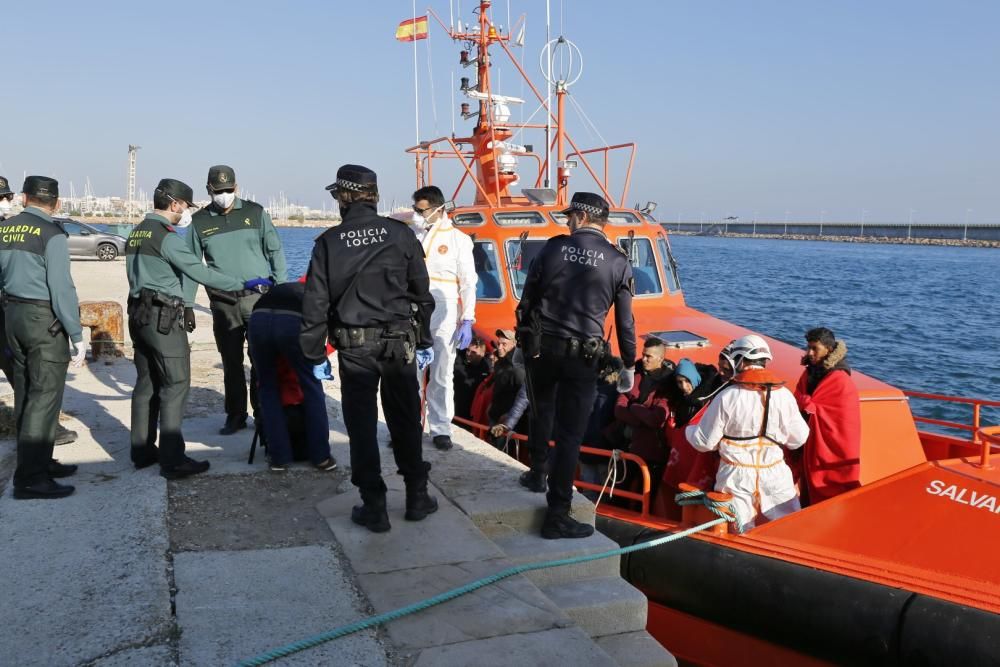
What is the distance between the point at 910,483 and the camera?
13.7 ft


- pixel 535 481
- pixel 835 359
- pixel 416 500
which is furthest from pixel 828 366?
pixel 416 500

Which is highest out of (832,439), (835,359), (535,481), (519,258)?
(519,258)

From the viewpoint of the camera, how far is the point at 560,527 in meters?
3.88

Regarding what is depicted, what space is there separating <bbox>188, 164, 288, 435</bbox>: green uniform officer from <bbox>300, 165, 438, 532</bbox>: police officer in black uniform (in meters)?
1.90

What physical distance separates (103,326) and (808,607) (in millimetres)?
8009

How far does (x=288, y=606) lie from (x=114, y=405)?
4.07 metres

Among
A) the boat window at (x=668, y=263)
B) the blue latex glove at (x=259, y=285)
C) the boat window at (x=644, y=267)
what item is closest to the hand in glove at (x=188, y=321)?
the blue latex glove at (x=259, y=285)

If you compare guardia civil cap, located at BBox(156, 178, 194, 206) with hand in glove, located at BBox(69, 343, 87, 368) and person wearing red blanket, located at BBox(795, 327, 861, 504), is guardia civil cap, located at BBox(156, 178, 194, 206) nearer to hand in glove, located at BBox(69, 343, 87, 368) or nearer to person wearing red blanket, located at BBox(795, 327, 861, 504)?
hand in glove, located at BBox(69, 343, 87, 368)

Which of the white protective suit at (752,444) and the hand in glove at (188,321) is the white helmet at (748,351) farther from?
the hand in glove at (188,321)

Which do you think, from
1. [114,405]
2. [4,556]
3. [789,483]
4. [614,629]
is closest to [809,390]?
[789,483]

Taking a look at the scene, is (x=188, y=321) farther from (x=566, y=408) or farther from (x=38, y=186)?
(x=566, y=408)

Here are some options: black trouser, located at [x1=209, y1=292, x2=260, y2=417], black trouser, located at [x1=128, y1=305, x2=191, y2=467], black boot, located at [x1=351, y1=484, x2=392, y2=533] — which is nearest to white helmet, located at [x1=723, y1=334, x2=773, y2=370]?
black boot, located at [x1=351, y1=484, x2=392, y2=533]

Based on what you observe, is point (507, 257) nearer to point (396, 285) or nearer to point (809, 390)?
point (809, 390)

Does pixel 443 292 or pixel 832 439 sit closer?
pixel 832 439
